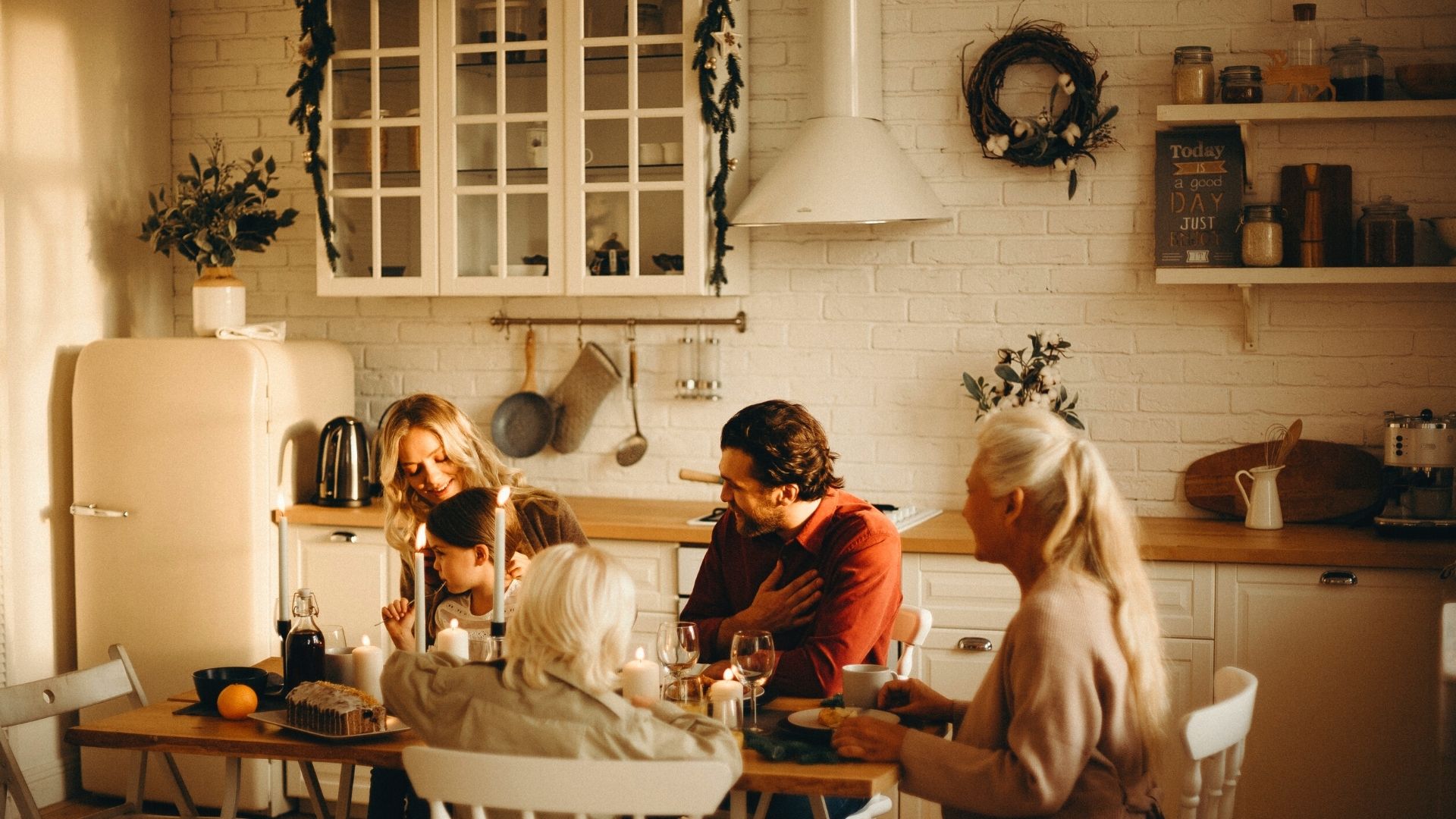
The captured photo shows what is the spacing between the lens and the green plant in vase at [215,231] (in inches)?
160

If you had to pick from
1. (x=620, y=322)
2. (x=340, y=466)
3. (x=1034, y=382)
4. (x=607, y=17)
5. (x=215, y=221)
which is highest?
(x=607, y=17)

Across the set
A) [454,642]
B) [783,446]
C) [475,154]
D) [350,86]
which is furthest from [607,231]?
[454,642]

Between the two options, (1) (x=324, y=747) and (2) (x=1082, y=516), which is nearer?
(2) (x=1082, y=516)

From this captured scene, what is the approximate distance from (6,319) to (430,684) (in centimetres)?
257

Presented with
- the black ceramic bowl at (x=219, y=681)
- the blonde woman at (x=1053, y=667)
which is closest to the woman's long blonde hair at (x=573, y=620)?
the blonde woman at (x=1053, y=667)

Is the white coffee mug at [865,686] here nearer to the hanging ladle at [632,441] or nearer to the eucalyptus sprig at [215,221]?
the hanging ladle at [632,441]

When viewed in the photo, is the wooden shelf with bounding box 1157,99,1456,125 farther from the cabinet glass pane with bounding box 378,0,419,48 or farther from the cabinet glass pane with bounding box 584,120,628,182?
the cabinet glass pane with bounding box 378,0,419,48

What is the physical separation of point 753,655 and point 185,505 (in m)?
2.36

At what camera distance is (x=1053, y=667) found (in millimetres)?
1824

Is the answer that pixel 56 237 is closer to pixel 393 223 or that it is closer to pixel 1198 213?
pixel 393 223

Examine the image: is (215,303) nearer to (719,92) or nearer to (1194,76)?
(719,92)

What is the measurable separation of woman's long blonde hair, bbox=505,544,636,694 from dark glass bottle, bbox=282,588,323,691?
0.55 meters

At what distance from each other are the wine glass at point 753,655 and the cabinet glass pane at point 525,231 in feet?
6.77

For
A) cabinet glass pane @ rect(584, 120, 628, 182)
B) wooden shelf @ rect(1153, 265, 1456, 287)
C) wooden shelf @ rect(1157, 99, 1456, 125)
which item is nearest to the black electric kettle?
cabinet glass pane @ rect(584, 120, 628, 182)
